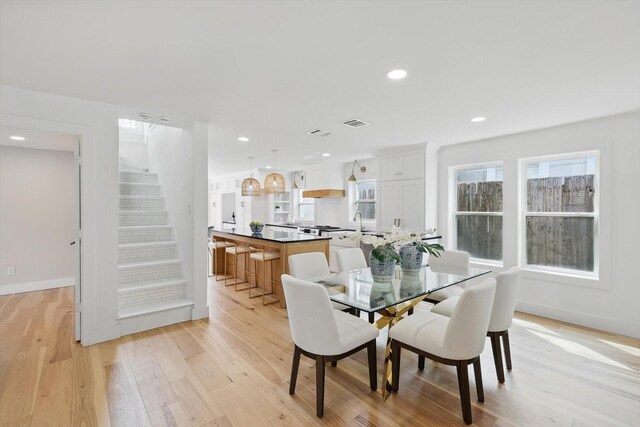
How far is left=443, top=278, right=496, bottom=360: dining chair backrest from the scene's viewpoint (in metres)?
1.82

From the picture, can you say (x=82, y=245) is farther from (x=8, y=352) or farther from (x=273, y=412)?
(x=273, y=412)

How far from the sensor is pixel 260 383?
234 cm

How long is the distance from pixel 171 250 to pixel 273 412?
2964 mm

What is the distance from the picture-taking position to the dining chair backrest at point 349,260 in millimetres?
3362

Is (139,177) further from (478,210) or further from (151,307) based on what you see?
(478,210)

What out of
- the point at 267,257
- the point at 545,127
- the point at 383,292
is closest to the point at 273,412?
the point at 383,292

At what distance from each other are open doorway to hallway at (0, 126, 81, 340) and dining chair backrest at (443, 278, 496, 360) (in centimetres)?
491

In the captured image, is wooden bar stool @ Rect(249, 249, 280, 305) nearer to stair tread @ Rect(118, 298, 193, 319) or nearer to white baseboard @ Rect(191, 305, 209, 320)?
white baseboard @ Rect(191, 305, 209, 320)

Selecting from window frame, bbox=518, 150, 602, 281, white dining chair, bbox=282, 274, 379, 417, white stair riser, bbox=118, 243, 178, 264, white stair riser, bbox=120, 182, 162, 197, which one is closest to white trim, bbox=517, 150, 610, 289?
window frame, bbox=518, 150, 602, 281

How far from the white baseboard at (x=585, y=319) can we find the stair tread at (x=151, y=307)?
4.44 meters

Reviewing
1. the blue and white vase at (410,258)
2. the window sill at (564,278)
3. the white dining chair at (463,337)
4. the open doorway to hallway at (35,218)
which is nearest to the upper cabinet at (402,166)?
the window sill at (564,278)

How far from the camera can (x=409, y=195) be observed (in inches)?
197

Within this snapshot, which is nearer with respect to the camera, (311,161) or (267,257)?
(267,257)

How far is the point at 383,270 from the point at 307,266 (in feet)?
2.61
